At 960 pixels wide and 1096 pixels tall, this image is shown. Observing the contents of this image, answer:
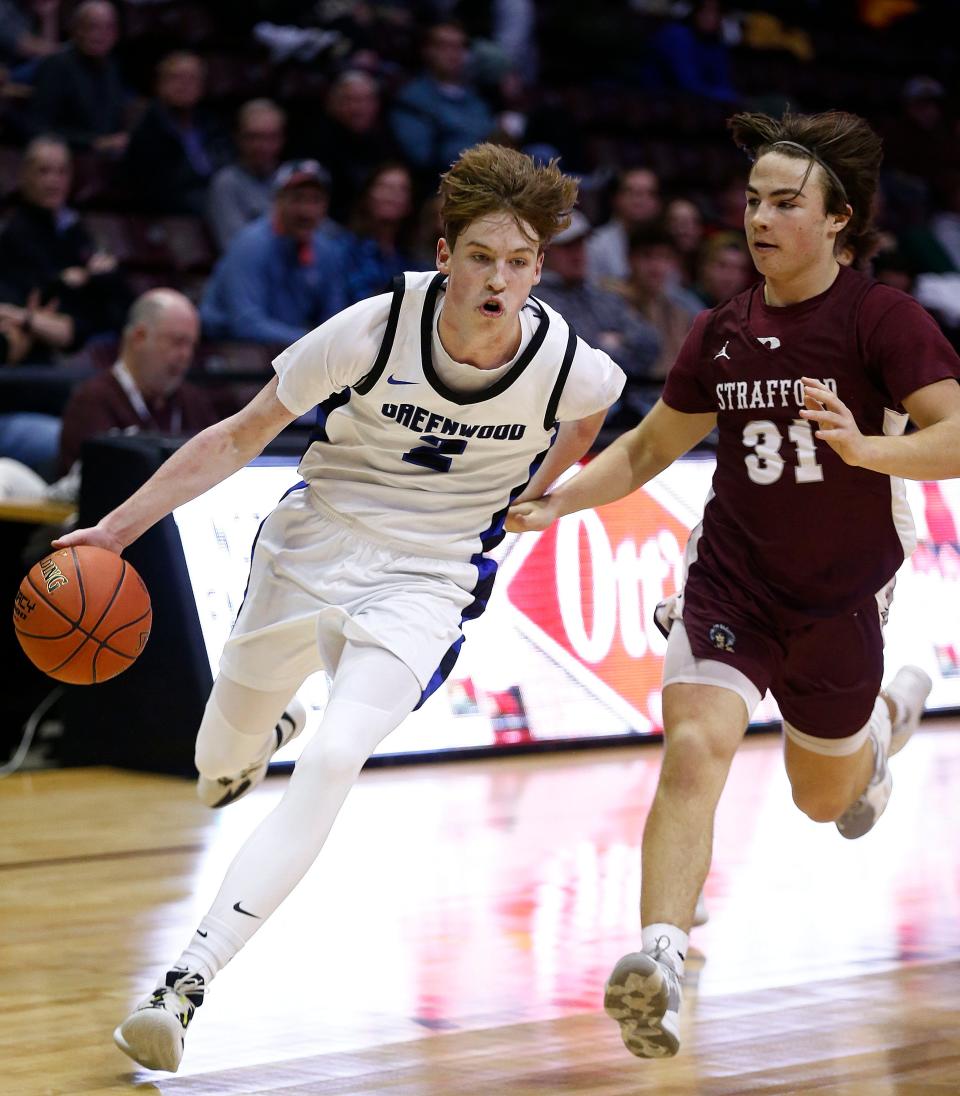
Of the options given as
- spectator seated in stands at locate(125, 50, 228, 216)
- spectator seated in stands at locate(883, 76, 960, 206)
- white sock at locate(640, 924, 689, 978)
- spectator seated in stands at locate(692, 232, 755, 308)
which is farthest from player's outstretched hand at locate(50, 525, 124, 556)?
spectator seated in stands at locate(883, 76, 960, 206)

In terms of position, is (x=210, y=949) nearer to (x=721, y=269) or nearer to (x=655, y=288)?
(x=655, y=288)

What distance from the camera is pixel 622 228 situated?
11359 mm

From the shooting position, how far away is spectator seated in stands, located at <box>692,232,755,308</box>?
36.0ft

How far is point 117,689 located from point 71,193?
4177mm

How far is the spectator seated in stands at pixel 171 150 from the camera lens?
10031 mm

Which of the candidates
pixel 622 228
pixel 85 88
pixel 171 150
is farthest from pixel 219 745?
pixel 622 228

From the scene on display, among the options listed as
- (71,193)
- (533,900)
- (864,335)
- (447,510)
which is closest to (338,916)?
(533,900)

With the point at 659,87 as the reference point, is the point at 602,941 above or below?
below

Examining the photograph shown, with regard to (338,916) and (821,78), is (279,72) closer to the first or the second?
(821,78)

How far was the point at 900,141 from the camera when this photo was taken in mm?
→ 15109

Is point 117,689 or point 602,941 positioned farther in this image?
point 117,689

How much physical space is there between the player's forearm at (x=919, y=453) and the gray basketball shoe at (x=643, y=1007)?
113 centimetres

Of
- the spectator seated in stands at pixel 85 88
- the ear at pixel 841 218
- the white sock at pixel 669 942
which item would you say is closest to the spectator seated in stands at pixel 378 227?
the spectator seated in stands at pixel 85 88

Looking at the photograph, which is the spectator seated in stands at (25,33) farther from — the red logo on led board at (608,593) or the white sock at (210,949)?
the white sock at (210,949)
